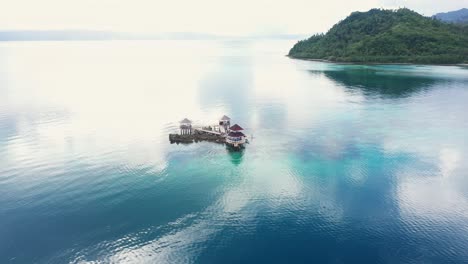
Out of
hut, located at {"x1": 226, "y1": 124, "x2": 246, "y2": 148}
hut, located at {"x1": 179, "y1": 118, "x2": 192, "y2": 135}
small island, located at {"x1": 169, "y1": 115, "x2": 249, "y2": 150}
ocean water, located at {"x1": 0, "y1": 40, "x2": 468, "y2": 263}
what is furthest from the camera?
hut, located at {"x1": 179, "y1": 118, "x2": 192, "y2": 135}

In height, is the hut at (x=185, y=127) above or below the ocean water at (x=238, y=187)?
above

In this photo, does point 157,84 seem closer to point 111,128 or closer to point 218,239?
point 111,128

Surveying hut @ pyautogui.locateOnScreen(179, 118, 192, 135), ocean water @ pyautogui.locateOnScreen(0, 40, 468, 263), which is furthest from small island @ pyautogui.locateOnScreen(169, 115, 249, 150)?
ocean water @ pyautogui.locateOnScreen(0, 40, 468, 263)

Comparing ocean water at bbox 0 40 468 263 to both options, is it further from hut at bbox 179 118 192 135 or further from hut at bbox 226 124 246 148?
hut at bbox 179 118 192 135

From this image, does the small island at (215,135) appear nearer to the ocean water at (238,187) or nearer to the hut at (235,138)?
the hut at (235,138)

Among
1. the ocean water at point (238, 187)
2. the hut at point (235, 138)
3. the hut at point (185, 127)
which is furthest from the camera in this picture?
the hut at point (185, 127)

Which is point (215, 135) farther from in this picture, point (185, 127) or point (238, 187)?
point (238, 187)

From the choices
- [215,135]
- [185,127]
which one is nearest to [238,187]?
[215,135]

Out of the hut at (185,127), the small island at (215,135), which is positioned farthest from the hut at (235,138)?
the hut at (185,127)

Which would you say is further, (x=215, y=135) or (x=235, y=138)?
(x=215, y=135)
